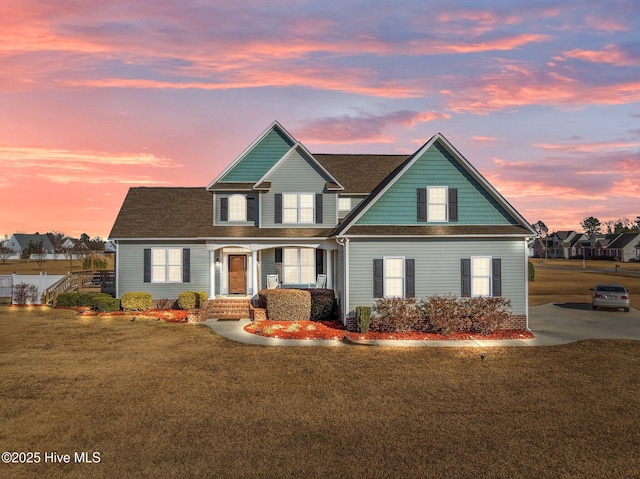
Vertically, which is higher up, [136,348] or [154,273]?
[154,273]

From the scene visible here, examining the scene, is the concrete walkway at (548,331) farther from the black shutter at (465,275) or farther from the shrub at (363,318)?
the black shutter at (465,275)

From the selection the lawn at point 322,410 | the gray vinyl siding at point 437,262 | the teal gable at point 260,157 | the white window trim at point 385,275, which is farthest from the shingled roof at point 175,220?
the lawn at point 322,410

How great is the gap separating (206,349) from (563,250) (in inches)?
5752

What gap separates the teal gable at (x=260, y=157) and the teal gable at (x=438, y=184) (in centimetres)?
899

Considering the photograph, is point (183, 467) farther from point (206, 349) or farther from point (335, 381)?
point (206, 349)

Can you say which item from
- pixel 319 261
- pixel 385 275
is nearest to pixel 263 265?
pixel 319 261

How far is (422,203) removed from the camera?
786 inches

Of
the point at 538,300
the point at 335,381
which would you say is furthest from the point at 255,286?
the point at 538,300

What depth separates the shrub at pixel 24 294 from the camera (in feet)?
89.1


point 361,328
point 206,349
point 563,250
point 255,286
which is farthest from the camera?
point 563,250

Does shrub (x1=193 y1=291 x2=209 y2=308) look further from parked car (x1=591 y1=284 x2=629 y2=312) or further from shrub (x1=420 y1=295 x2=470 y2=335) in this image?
parked car (x1=591 y1=284 x2=629 y2=312)

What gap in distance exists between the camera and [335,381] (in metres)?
11.7

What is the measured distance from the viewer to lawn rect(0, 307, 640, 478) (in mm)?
A: 7324

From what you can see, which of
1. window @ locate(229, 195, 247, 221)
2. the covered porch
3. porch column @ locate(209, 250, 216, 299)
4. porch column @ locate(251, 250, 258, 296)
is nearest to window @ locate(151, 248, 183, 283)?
the covered porch
